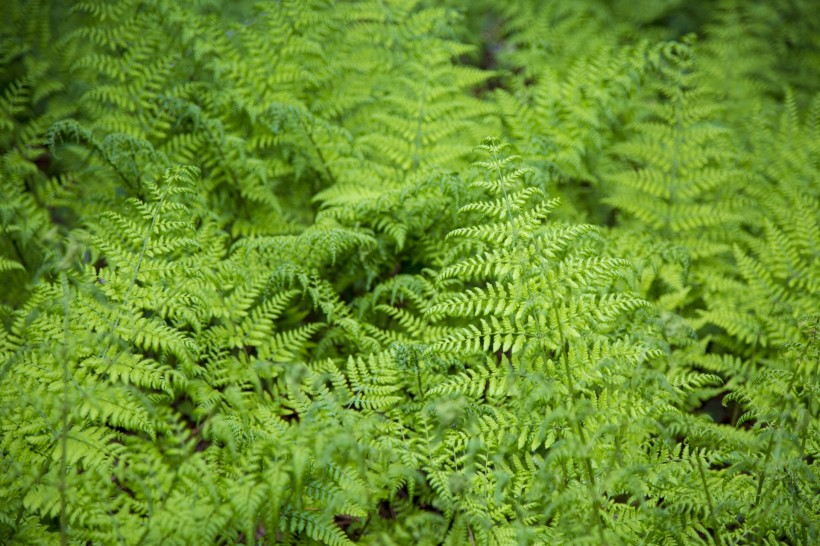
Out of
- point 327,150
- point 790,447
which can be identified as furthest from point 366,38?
point 790,447

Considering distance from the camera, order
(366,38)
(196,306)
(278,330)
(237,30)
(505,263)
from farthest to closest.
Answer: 1. (366,38)
2. (237,30)
3. (278,330)
4. (196,306)
5. (505,263)

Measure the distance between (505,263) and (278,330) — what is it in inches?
68.0

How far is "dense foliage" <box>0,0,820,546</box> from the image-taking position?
247 cm

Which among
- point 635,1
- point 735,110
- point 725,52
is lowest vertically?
point 735,110

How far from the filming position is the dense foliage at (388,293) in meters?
2.47

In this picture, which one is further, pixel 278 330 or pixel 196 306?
pixel 278 330

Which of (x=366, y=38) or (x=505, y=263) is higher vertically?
(x=366, y=38)

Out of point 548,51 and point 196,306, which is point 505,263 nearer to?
point 196,306

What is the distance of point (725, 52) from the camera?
6121 mm

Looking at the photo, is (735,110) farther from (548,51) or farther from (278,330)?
(278,330)

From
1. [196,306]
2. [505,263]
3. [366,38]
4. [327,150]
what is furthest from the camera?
[366,38]

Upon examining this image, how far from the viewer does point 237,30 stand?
4.55m

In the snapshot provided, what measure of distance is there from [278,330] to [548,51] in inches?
156

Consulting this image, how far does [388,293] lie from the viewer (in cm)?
378
